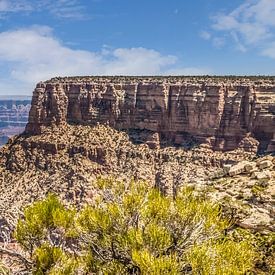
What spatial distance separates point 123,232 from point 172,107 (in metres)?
81.1

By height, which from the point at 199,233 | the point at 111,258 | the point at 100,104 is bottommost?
the point at 111,258

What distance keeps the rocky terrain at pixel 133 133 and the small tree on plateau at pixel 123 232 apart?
57.1 metres

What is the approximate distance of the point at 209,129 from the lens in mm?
93062

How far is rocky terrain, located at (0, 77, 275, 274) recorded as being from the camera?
84.9 metres

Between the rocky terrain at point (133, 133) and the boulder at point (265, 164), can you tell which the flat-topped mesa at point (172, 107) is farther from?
the boulder at point (265, 164)

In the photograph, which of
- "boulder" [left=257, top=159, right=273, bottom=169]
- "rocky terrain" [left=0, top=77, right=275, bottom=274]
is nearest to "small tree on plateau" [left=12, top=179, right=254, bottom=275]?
"boulder" [left=257, top=159, right=273, bottom=169]

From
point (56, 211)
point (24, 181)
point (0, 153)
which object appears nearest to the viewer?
point (56, 211)

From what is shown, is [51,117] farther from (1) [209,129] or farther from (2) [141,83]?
(1) [209,129]

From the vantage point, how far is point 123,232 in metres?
17.8

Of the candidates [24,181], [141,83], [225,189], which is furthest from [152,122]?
[225,189]

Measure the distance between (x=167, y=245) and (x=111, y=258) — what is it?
2733 millimetres

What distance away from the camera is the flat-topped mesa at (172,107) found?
88938 mm

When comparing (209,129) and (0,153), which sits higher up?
(209,129)

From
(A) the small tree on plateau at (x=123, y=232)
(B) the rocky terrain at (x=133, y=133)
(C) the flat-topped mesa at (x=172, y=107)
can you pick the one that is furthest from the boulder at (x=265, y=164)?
(C) the flat-topped mesa at (x=172, y=107)
